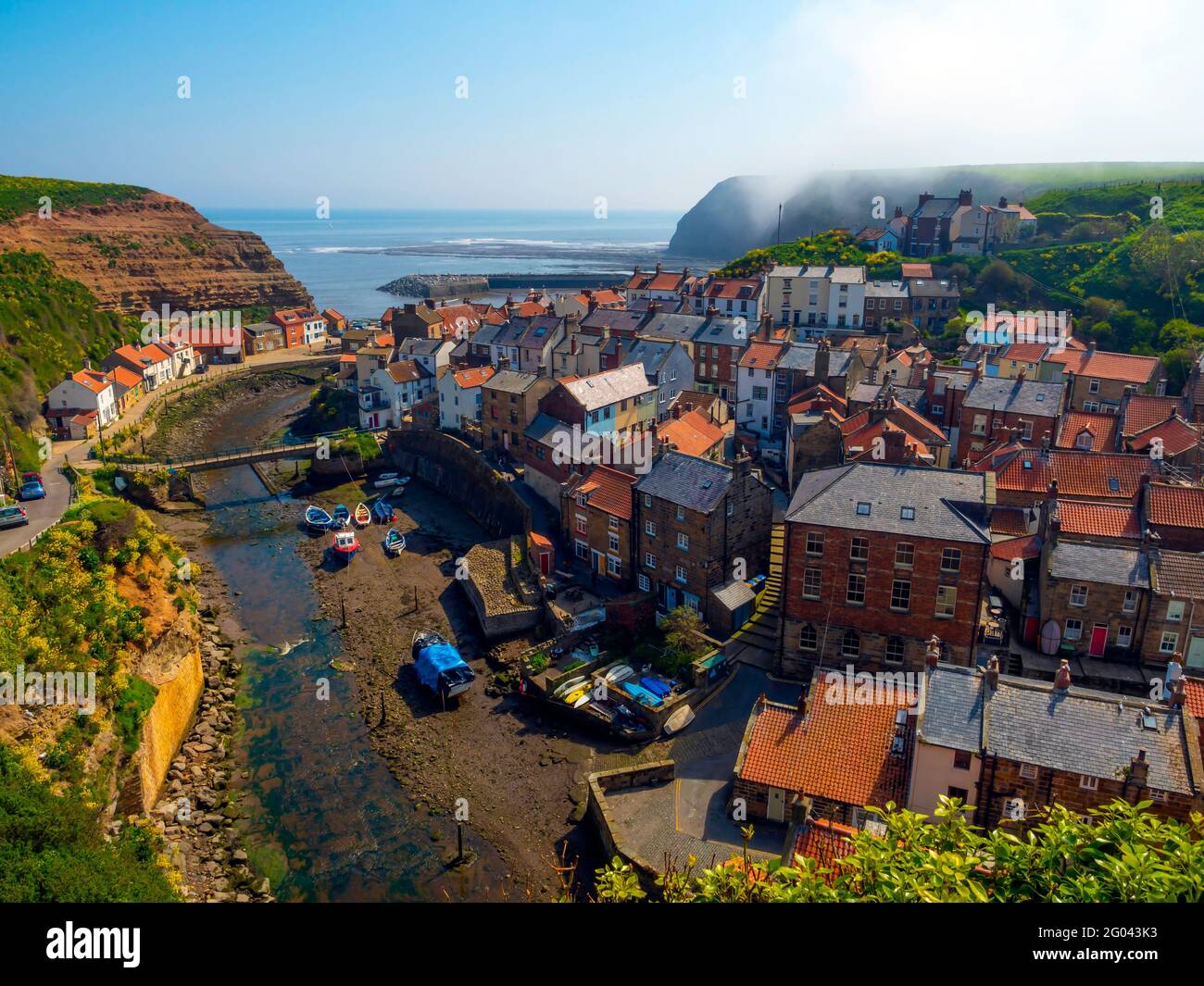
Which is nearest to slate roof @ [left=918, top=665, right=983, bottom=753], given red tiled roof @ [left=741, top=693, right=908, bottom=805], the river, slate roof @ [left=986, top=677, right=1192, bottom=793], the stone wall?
slate roof @ [left=986, top=677, right=1192, bottom=793]

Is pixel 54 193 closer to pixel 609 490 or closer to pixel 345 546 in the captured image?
pixel 345 546

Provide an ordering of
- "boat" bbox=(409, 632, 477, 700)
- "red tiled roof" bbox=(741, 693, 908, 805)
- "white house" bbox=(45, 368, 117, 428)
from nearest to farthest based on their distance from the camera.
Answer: "red tiled roof" bbox=(741, 693, 908, 805)
"boat" bbox=(409, 632, 477, 700)
"white house" bbox=(45, 368, 117, 428)

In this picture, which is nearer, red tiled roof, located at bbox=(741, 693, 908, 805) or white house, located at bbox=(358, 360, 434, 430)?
red tiled roof, located at bbox=(741, 693, 908, 805)

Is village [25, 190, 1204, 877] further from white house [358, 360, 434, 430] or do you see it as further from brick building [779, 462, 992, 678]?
white house [358, 360, 434, 430]

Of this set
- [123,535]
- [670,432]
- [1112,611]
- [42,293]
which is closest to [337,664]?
[123,535]

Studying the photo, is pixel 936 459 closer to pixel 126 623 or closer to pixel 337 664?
pixel 337 664

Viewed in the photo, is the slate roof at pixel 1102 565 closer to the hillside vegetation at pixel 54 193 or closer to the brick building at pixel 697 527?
the brick building at pixel 697 527

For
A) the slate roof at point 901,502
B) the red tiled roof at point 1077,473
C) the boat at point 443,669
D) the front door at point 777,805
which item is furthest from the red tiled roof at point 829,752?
the red tiled roof at point 1077,473

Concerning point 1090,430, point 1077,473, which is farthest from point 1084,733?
point 1090,430
